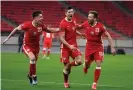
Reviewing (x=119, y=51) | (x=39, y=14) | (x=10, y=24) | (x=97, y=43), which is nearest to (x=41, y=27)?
(x=39, y=14)

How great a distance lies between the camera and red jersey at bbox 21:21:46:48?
14.6m

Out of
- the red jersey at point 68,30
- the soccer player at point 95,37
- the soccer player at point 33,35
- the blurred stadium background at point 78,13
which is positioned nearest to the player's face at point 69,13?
the red jersey at point 68,30

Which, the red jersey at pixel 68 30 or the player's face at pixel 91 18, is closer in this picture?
the player's face at pixel 91 18

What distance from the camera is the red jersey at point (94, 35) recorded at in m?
13.8

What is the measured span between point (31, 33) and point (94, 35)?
6.27 ft

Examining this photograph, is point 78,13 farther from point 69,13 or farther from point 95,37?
point 69,13

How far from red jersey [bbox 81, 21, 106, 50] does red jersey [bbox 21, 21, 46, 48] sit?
1.39 m

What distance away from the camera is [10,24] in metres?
45.1

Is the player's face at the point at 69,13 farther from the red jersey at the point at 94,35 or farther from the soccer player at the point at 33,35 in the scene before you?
the soccer player at the point at 33,35

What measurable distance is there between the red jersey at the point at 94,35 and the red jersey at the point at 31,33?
1.39m

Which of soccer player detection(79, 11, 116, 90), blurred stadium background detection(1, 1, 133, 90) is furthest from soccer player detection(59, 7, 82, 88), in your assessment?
blurred stadium background detection(1, 1, 133, 90)

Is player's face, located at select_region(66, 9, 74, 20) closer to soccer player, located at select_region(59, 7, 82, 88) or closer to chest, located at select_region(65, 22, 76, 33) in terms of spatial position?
soccer player, located at select_region(59, 7, 82, 88)

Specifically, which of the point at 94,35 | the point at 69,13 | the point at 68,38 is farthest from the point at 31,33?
the point at 94,35

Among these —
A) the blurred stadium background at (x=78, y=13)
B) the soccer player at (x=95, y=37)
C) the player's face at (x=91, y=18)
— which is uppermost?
the player's face at (x=91, y=18)
